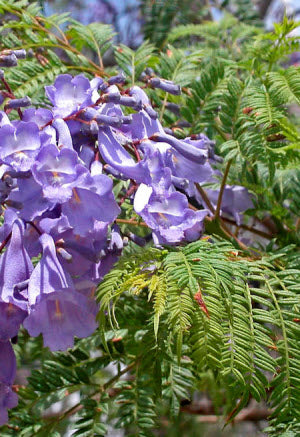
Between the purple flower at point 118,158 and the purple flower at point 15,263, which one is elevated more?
the purple flower at point 118,158

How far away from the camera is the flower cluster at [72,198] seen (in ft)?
2.71

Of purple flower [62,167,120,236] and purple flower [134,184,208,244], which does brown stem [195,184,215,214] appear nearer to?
purple flower [134,184,208,244]

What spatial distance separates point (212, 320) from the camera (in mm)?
758

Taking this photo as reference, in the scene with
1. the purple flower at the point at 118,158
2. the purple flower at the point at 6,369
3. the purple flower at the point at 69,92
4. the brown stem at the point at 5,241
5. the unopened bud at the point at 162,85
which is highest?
the purple flower at the point at 69,92

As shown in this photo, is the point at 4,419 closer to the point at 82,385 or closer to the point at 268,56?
the point at 82,385

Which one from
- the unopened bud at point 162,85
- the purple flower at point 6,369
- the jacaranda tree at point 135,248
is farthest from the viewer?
the unopened bud at point 162,85

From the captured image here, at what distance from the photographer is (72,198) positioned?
848mm

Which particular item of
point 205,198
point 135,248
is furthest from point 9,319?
point 205,198

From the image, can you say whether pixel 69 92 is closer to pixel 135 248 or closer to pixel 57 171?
pixel 57 171

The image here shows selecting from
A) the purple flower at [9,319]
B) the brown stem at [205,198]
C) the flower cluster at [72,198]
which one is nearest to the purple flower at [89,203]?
the flower cluster at [72,198]

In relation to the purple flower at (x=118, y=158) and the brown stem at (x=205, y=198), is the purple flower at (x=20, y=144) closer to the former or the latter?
the purple flower at (x=118, y=158)

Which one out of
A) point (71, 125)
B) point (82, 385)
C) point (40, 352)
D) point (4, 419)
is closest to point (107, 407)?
point (82, 385)

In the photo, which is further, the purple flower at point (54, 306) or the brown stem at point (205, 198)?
the brown stem at point (205, 198)

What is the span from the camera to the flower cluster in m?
0.83
